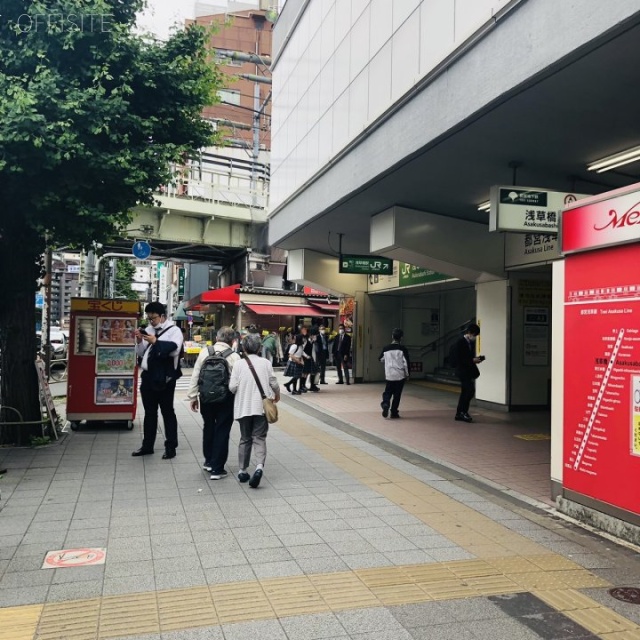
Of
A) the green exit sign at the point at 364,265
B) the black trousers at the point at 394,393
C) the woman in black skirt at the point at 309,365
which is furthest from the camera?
the woman in black skirt at the point at 309,365

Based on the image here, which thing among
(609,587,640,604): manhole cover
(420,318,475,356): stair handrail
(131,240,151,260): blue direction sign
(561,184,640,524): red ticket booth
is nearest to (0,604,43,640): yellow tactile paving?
(609,587,640,604): manhole cover

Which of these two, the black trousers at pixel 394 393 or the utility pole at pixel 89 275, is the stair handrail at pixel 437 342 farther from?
the utility pole at pixel 89 275

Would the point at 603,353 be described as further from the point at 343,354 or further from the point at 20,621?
the point at 343,354

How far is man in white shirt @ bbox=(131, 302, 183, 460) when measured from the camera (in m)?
7.14

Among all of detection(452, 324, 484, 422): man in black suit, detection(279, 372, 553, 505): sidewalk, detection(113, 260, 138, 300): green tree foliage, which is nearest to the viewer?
detection(279, 372, 553, 505): sidewalk

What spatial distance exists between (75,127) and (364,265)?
28.8 feet

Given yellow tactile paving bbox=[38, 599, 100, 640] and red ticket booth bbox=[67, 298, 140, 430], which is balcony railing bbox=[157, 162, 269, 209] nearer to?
red ticket booth bbox=[67, 298, 140, 430]

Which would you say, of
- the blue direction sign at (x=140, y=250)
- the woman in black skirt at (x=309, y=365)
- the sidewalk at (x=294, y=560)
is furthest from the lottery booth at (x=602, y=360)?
the blue direction sign at (x=140, y=250)

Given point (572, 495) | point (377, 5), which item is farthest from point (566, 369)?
point (377, 5)

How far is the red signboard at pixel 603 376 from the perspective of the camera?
4.57m

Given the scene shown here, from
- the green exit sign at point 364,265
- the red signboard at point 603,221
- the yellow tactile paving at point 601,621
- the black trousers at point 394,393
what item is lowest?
the yellow tactile paving at point 601,621

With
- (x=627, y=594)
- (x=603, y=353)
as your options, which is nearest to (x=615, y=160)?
(x=603, y=353)

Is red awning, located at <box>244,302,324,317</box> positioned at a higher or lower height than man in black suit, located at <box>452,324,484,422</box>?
higher

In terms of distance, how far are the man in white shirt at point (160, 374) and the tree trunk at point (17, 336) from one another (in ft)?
5.98
